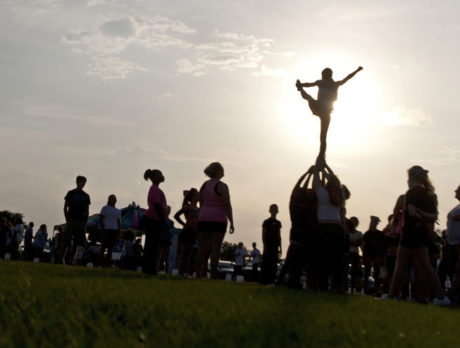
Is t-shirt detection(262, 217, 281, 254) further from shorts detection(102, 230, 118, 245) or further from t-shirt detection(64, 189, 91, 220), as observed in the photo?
t-shirt detection(64, 189, 91, 220)

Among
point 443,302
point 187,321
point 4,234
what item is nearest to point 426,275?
point 443,302

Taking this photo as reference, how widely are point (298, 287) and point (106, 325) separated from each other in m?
6.28

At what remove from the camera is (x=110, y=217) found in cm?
1705

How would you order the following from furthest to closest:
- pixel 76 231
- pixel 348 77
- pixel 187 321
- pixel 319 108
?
pixel 76 231, pixel 319 108, pixel 348 77, pixel 187 321

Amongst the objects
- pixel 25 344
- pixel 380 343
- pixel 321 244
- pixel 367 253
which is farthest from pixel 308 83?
pixel 25 344

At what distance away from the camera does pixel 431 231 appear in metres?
10.3

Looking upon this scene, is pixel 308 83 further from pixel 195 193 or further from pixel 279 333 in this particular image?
pixel 279 333

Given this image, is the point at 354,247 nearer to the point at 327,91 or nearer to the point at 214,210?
the point at 327,91

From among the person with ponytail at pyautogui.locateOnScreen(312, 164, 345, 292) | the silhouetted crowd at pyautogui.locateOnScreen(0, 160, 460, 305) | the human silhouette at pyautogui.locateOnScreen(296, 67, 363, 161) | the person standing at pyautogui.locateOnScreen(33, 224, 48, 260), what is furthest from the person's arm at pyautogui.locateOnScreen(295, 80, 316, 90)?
the person standing at pyautogui.locateOnScreen(33, 224, 48, 260)

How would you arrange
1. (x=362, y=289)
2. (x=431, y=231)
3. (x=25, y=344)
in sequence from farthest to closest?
(x=362, y=289) → (x=431, y=231) → (x=25, y=344)

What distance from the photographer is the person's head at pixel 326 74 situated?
47.2 feet

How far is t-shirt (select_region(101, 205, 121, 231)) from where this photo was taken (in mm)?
17016

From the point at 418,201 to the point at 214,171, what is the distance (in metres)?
3.70

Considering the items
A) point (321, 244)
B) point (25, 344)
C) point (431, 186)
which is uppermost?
point (431, 186)
